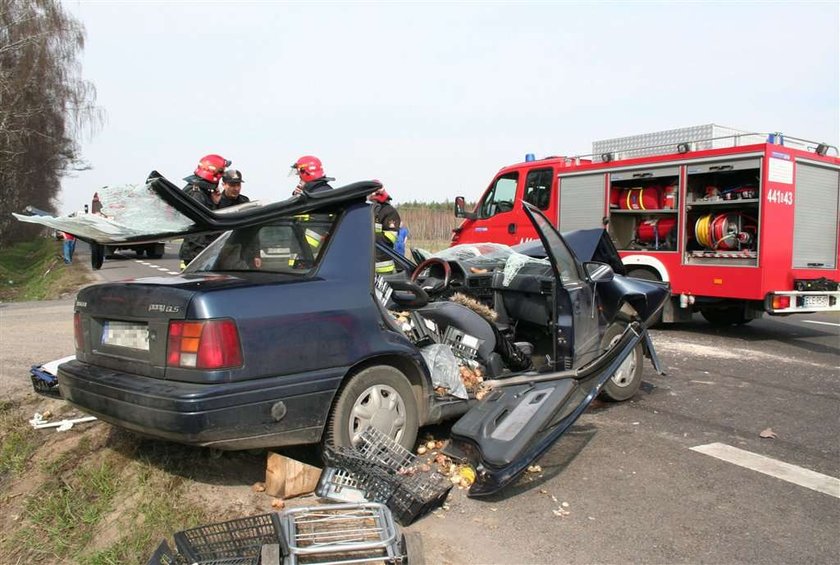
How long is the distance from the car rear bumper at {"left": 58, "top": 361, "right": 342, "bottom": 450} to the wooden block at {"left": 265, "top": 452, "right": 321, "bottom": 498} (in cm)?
21

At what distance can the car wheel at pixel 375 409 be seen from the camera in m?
3.62

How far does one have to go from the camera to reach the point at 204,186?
619 centimetres

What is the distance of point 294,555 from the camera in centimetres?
270

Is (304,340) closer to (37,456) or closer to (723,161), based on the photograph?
(37,456)

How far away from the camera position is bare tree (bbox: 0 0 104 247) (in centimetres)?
2392

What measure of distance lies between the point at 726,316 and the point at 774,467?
6821 mm

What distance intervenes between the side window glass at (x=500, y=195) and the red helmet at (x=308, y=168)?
5.95 meters

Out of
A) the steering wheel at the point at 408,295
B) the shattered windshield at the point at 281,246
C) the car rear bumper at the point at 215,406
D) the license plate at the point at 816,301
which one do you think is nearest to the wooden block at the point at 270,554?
the car rear bumper at the point at 215,406

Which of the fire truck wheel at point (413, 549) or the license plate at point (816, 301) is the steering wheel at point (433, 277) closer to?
the fire truck wheel at point (413, 549)

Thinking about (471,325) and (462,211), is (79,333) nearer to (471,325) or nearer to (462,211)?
(471,325)

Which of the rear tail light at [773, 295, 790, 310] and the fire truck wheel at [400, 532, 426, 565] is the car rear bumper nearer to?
the fire truck wheel at [400, 532, 426, 565]

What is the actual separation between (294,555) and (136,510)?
3.88ft

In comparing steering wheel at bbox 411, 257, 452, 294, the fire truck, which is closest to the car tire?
steering wheel at bbox 411, 257, 452, 294

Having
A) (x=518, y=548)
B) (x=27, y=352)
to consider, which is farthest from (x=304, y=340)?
(x=27, y=352)
